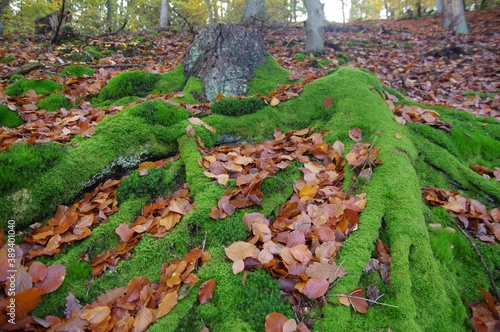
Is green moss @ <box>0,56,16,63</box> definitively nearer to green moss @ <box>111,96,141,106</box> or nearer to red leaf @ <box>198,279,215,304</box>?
green moss @ <box>111,96,141,106</box>

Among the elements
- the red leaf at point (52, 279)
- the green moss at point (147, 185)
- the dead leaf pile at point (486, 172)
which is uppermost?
the green moss at point (147, 185)

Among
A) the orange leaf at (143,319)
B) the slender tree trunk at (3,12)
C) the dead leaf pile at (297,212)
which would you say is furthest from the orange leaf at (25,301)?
the slender tree trunk at (3,12)

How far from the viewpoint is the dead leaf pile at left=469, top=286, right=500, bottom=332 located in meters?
1.76

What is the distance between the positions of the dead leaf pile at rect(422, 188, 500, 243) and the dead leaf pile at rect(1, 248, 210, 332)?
2106 millimetres

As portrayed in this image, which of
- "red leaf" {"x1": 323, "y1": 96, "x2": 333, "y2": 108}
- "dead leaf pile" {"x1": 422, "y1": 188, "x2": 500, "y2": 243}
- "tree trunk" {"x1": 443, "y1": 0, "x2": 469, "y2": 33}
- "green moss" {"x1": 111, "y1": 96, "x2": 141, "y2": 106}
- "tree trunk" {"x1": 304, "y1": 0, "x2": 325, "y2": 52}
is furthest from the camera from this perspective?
"tree trunk" {"x1": 443, "y1": 0, "x2": 469, "y2": 33}

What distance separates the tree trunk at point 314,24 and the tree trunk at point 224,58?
543 centimetres

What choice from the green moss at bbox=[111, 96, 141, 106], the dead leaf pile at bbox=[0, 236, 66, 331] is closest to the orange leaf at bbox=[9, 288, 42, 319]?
the dead leaf pile at bbox=[0, 236, 66, 331]

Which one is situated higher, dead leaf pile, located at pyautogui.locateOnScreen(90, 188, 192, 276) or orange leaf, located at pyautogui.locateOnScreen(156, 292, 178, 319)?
dead leaf pile, located at pyautogui.locateOnScreen(90, 188, 192, 276)

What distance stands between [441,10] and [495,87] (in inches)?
509

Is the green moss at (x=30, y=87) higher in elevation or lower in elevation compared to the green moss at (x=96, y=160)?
higher

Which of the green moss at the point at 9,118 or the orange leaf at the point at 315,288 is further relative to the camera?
the green moss at the point at 9,118

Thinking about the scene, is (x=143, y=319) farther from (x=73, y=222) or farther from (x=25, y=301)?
(x=73, y=222)

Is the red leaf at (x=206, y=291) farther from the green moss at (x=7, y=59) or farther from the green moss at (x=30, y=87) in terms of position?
the green moss at (x=7, y=59)

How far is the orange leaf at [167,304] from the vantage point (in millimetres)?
1619
